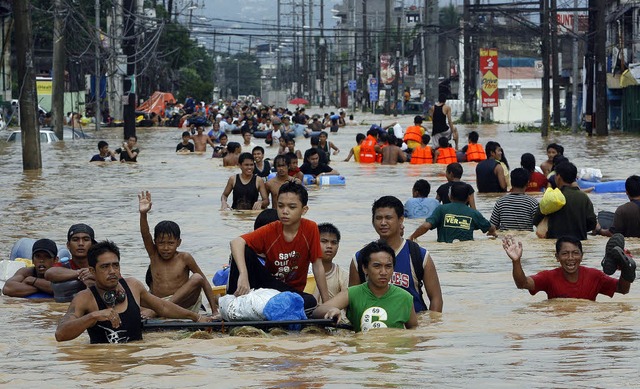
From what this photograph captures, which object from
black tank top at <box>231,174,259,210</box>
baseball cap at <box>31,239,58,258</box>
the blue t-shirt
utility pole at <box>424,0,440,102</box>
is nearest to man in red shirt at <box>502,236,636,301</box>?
baseball cap at <box>31,239,58,258</box>

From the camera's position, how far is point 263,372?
7.72 meters

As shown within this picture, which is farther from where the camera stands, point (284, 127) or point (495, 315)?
point (284, 127)

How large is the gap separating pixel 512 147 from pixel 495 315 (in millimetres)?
30291

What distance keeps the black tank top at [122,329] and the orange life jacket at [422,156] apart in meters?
22.7

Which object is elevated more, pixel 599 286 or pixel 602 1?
pixel 602 1

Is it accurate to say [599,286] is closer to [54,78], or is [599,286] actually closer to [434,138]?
[434,138]

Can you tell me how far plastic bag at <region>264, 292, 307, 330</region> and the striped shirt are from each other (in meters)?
6.31

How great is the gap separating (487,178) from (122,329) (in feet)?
42.7

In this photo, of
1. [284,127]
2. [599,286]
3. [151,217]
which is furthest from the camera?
[284,127]

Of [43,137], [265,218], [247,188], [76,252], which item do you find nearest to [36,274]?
[76,252]

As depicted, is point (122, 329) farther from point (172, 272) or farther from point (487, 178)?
point (487, 178)

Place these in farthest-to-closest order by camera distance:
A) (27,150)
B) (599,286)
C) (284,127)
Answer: (284,127), (27,150), (599,286)

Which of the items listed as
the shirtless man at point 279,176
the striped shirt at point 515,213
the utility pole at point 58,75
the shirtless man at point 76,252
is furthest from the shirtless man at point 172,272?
the utility pole at point 58,75

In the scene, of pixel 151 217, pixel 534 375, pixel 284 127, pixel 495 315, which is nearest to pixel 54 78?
pixel 284 127
